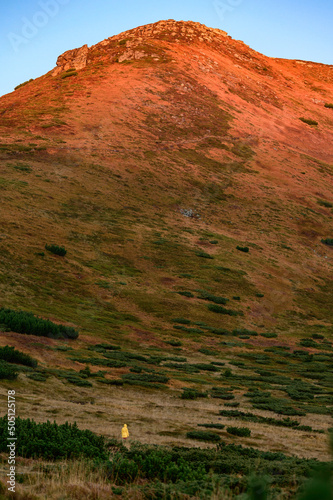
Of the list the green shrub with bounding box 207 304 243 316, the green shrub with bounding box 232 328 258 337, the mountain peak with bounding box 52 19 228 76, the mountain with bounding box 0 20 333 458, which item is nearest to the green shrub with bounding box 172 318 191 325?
the mountain with bounding box 0 20 333 458

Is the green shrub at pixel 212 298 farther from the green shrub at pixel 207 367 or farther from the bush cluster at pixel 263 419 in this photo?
the bush cluster at pixel 263 419

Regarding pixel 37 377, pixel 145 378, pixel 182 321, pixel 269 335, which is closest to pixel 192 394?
pixel 145 378

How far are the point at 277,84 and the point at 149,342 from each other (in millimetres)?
98072

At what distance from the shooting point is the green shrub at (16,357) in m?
18.7

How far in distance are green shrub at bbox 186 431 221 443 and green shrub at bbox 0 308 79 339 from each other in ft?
41.4

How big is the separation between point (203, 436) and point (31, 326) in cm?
1316

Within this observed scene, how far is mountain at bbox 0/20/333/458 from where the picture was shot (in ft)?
73.3

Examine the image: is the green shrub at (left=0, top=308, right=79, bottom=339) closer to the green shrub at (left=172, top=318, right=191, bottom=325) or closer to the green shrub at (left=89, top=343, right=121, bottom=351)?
the green shrub at (left=89, top=343, right=121, bottom=351)

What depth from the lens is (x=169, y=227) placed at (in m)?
55.1

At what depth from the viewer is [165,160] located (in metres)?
70.6

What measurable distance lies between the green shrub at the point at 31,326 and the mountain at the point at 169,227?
629 millimetres

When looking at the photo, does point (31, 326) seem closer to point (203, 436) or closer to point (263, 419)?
point (263, 419)

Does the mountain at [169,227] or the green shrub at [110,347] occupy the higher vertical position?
the mountain at [169,227]

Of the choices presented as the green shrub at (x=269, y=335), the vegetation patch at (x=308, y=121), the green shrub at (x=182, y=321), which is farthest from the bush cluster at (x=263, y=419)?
the vegetation patch at (x=308, y=121)
